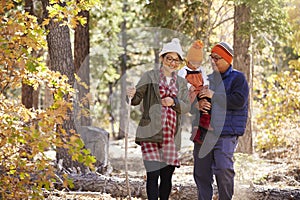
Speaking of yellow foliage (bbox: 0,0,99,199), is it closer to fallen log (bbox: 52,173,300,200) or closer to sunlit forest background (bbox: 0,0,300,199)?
sunlit forest background (bbox: 0,0,300,199)

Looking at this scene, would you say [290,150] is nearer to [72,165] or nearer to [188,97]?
[72,165]

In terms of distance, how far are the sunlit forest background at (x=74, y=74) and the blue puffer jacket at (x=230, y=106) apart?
43.5 inches

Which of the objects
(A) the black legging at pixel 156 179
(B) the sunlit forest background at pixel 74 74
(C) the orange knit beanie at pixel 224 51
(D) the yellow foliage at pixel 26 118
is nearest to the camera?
(D) the yellow foliage at pixel 26 118

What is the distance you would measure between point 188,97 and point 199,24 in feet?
21.4

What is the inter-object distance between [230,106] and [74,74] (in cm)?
296

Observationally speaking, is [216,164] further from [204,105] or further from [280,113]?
[280,113]

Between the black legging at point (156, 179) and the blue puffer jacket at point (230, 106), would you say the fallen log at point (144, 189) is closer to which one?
the black legging at point (156, 179)

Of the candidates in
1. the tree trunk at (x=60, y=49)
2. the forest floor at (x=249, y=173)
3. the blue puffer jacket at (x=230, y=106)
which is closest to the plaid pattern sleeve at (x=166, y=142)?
the blue puffer jacket at (x=230, y=106)

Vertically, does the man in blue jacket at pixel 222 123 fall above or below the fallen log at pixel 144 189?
above

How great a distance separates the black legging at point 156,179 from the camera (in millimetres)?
4988

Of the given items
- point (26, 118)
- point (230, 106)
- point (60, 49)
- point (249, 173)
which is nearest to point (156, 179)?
point (230, 106)

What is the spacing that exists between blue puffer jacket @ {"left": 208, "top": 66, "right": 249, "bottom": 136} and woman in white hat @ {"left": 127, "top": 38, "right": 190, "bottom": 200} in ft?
1.21

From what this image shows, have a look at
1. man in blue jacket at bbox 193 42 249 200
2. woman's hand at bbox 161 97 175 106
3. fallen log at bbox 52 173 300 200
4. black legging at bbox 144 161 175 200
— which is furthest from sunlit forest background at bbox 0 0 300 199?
man in blue jacket at bbox 193 42 249 200

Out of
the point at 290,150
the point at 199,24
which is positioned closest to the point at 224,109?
the point at 290,150
